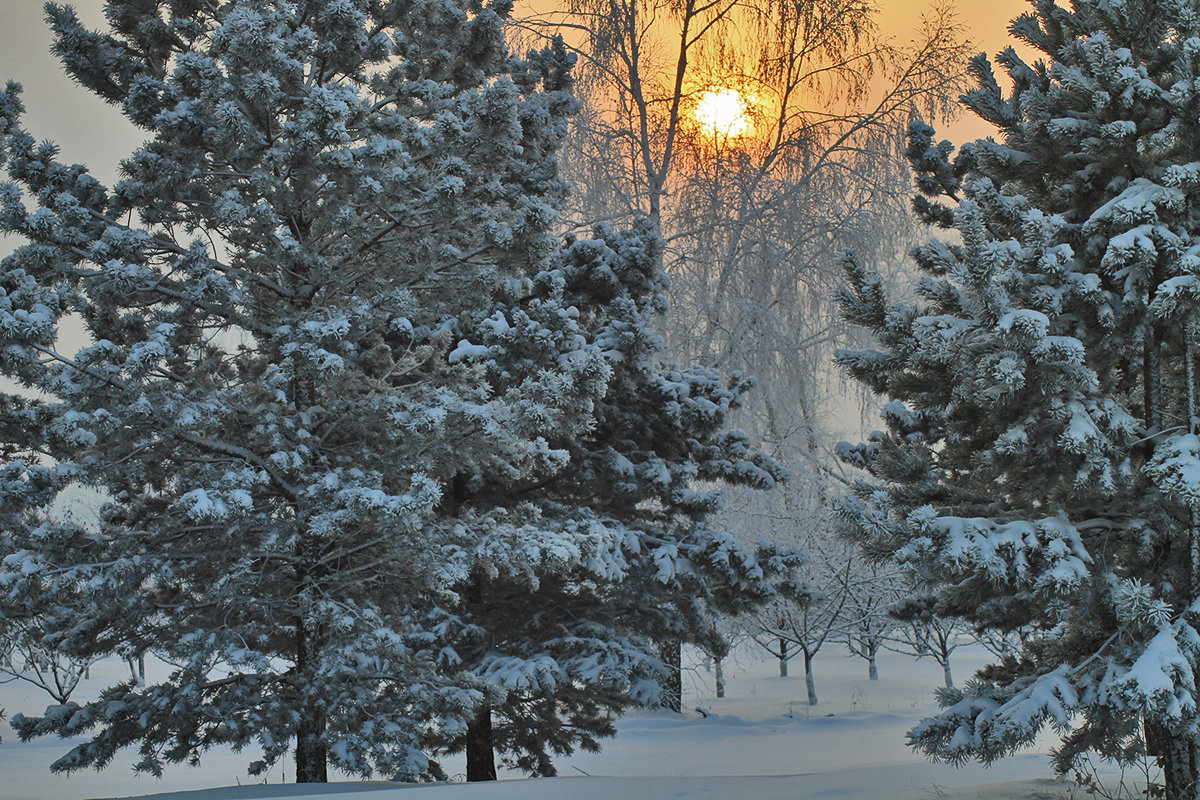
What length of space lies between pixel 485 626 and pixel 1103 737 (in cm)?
569

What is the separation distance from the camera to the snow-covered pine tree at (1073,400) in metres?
4.64

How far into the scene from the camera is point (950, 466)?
6.20m

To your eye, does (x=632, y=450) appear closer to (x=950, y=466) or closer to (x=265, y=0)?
(x=950, y=466)

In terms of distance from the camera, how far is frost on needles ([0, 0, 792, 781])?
6195 mm

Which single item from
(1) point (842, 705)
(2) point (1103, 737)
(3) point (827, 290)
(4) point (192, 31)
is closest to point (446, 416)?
(4) point (192, 31)

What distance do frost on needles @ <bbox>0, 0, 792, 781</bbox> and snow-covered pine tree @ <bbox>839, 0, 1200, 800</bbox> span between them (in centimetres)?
250

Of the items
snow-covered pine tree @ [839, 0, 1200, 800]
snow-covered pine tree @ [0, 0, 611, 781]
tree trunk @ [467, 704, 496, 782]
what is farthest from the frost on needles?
snow-covered pine tree @ [839, 0, 1200, 800]

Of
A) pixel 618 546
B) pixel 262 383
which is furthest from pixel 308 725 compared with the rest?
pixel 618 546

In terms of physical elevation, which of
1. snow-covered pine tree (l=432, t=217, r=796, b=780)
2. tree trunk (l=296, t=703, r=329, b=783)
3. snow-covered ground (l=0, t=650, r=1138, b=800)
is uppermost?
snow-covered pine tree (l=432, t=217, r=796, b=780)

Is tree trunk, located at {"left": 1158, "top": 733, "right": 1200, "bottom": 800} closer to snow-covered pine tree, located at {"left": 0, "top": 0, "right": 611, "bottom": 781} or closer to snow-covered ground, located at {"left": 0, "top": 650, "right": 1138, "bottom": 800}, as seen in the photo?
snow-covered ground, located at {"left": 0, "top": 650, "right": 1138, "bottom": 800}

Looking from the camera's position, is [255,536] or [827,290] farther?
[827,290]

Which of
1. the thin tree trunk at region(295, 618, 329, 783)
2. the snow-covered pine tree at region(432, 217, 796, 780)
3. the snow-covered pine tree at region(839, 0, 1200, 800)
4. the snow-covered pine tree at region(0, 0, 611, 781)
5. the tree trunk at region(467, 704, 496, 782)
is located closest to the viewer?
the snow-covered pine tree at region(839, 0, 1200, 800)

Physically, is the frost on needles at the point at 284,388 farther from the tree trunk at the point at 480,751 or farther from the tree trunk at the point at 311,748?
the tree trunk at the point at 480,751

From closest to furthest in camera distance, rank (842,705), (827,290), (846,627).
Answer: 1. (827,290)
2. (846,627)
3. (842,705)
